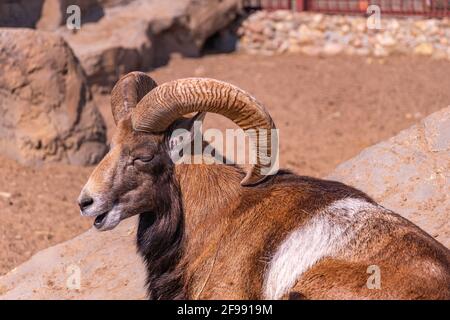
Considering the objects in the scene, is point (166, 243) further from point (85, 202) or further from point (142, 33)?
point (142, 33)

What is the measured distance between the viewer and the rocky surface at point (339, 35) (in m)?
17.1

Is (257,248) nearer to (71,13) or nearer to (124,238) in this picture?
(124,238)

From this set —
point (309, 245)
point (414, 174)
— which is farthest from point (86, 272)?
point (414, 174)

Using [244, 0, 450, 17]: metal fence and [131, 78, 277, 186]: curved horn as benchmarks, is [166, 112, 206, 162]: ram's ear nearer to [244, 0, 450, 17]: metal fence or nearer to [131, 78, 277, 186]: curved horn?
[131, 78, 277, 186]: curved horn

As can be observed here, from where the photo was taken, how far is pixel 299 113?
14602mm

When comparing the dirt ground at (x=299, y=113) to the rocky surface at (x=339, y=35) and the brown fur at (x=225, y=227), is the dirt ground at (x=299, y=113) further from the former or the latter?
the brown fur at (x=225, y=227)

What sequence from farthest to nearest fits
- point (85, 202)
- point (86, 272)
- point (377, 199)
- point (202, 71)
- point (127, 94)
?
1. point (202, 71)
2. point (377, 199)
3. point (86, 272)
4. point (127, 94)
5. point (85, 202)

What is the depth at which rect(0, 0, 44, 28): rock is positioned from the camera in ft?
49.5

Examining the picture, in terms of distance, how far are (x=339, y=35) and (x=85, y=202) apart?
1259 centimetres

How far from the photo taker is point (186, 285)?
20.3 ft

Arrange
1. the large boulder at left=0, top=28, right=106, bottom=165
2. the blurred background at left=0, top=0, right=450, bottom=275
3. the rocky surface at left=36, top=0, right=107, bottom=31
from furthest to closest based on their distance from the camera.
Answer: the rocky surface at left=36, top=0, right=107, bottom=31, the large boulder at left=0, top=28, right=106, bottom=165, the blurred background at left=0, top=0, right=450, bottom=275

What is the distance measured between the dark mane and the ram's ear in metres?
0.20

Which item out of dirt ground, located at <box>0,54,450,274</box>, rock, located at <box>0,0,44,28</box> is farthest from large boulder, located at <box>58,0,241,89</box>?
rock, located at <box>0,0,44,28</box>

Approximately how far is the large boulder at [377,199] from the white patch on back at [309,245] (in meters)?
1.37
